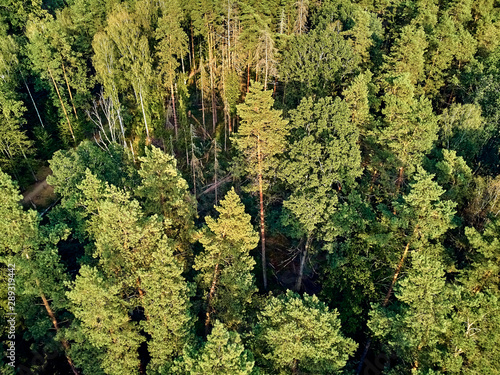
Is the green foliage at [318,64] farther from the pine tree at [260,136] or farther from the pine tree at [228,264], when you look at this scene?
the pine tree at [228,264]

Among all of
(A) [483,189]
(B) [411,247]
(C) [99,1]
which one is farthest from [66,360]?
(C) [99,1]

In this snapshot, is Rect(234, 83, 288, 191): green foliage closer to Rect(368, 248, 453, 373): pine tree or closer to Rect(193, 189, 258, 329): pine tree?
Rect(193, 189, 258, 329): pine tree

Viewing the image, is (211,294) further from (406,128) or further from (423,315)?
(406,128)

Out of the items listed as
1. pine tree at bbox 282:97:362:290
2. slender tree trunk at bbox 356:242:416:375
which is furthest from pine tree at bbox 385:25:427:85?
slender tree trunk at bbox 356:242:416:375

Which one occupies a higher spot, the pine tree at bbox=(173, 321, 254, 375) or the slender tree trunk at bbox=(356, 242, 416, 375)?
the pine tree at bbox=(173, 321, 254, 375)

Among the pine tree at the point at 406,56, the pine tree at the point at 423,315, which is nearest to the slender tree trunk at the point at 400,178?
the pine tree at the point at 423,315

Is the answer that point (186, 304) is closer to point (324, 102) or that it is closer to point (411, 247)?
point (411, 247)

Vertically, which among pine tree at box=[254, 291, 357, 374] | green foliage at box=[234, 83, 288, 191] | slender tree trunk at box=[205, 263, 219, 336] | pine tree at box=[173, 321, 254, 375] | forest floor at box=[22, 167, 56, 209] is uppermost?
green foliage at box=[234, 83, 288, 191]
